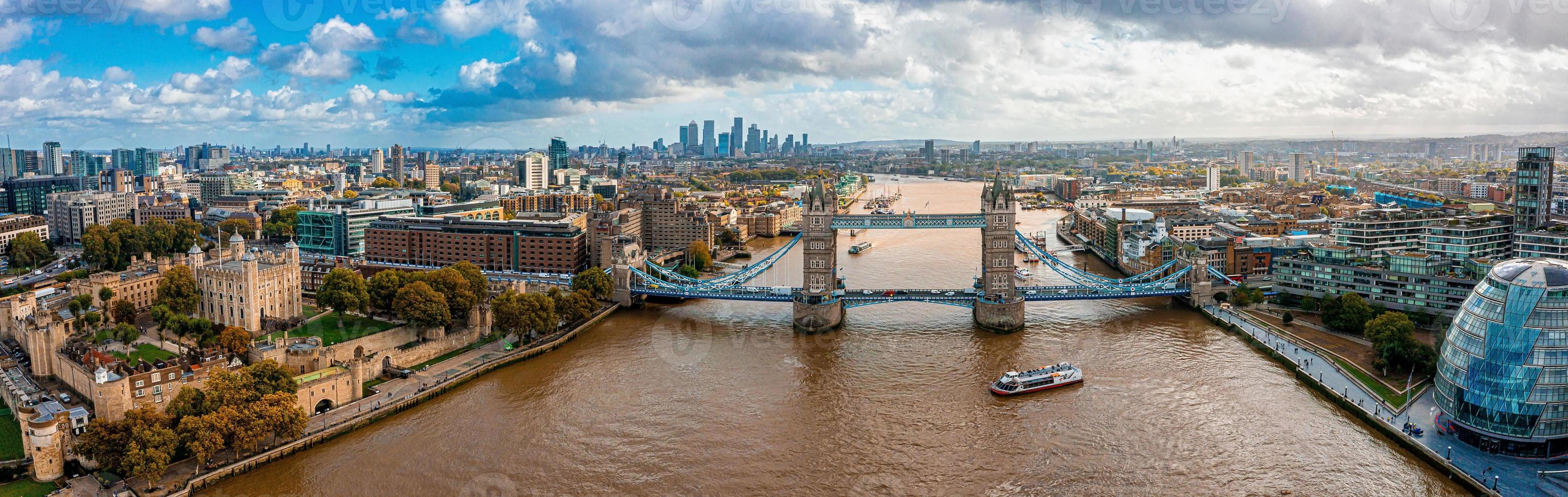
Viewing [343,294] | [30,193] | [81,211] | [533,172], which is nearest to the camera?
[343,294]

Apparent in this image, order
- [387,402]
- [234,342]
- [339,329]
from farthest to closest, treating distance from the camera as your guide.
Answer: [339,329], [234,342], [387,402]

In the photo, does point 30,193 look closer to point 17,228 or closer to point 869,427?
point 17,228

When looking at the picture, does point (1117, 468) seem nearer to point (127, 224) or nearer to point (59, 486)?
point (59, 486)

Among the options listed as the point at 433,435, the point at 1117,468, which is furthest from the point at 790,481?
the point at 433,435

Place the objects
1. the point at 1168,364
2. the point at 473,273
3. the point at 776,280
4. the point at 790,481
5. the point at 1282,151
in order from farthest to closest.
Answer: the point at 1282,151 < the point at 776,280 < the point at 473,273 < the point at 1168,364 < the point at 790,481

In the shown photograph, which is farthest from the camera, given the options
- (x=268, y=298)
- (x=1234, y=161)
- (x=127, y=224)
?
(x=1234, y=161)

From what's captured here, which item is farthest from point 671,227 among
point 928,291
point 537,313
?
point 537,313

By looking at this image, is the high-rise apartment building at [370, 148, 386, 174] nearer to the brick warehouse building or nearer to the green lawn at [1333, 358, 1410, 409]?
the brick warehouse building
